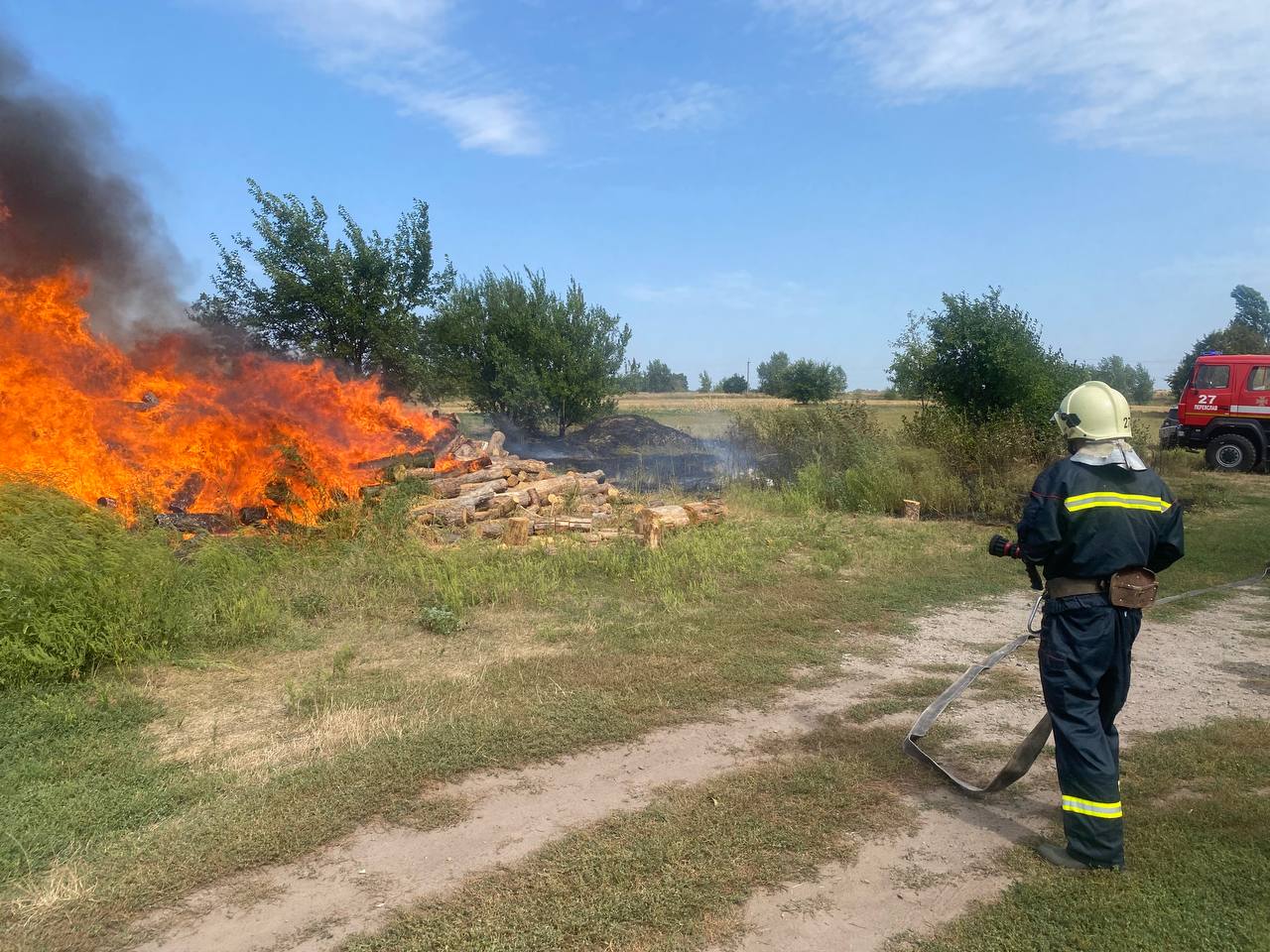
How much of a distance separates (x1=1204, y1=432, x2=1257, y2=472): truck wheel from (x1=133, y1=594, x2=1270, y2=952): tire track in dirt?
15.8m

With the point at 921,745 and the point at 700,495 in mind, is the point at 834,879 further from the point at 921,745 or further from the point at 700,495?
the point at 700,495

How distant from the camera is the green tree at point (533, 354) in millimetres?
19422

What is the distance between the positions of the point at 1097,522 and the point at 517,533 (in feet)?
23.3

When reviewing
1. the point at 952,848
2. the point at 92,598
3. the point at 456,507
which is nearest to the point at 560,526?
the point at 456,507

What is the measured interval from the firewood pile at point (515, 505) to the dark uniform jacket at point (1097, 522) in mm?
6124

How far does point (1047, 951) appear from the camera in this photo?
292cm

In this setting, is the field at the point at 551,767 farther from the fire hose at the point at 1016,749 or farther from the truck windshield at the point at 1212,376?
the truck windshield at the point at 1212,376

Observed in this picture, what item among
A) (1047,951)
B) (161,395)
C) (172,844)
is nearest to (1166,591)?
(1047,951)

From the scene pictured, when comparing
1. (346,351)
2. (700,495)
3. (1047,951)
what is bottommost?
(1047,951)

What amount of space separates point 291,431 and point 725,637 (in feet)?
20.6

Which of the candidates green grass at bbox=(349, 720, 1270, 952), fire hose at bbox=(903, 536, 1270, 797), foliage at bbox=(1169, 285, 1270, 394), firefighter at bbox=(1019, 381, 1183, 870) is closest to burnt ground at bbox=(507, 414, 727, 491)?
fire hose at bbox=(903, 536, 1270, 797)

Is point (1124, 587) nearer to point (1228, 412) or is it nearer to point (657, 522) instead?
point (657, 522)

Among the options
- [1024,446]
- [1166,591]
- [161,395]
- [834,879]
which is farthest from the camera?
[1024,446]

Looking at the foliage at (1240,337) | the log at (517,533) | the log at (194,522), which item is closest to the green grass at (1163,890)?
the log at (517,533)
